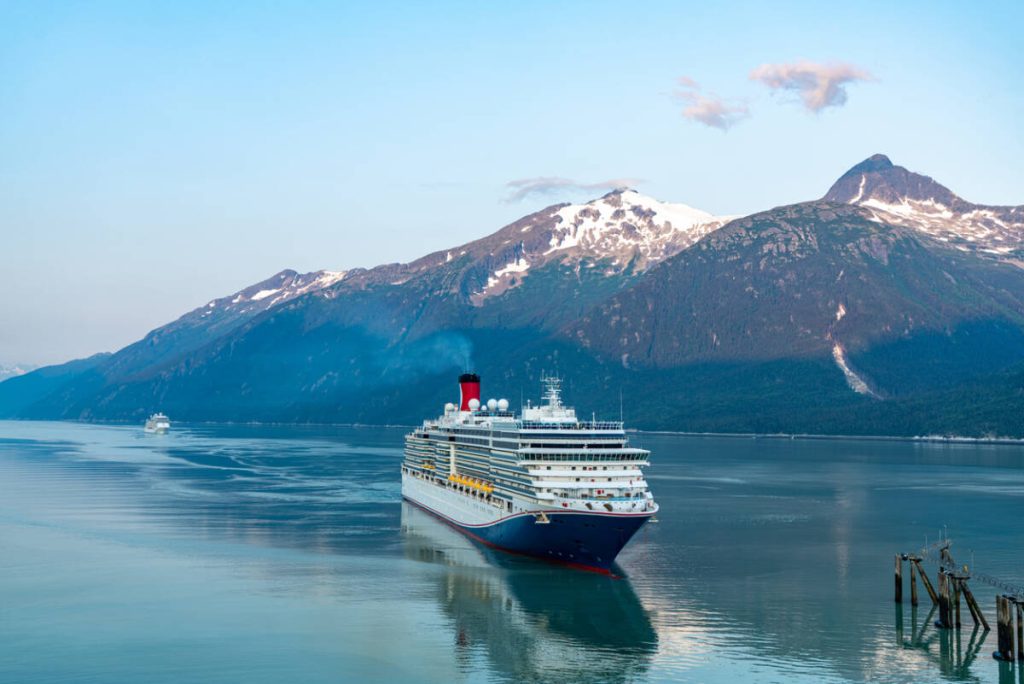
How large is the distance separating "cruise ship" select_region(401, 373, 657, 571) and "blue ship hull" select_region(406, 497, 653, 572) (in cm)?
9

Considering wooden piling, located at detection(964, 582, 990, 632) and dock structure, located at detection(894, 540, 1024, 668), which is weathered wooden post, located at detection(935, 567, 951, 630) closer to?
dock structure, located at detection(894, 540, 1024, 668)

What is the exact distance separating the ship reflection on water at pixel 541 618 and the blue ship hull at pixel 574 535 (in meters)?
1.25

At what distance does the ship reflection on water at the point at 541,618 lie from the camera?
245 ft

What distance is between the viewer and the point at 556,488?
103m

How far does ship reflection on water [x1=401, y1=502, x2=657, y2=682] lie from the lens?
74.8 m

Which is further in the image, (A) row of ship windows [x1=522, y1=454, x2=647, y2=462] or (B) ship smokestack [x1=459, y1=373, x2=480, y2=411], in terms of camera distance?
(B) ship smokestack [x1=459, y1=373, x2=480, y2=411]

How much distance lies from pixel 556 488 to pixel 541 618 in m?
18.3

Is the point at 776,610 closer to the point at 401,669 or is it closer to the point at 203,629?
the point at 401,669

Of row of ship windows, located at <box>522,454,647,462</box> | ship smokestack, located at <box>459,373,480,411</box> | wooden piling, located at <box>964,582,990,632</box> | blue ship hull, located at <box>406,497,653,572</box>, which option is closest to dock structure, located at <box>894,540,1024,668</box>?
wooden piling, located at <box>964,582,990,632</box>

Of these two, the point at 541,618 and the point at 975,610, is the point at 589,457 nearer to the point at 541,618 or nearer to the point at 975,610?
the point at 541,618

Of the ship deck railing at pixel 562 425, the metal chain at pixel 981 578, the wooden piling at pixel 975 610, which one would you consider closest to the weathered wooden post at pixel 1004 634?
the metal chain at pixel 981 578

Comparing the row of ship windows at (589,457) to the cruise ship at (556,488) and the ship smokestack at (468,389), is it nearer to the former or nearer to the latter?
the cruise ship at (556,488)

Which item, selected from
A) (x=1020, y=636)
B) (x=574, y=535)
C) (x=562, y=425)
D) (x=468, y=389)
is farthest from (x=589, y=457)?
(x=468, y=389)

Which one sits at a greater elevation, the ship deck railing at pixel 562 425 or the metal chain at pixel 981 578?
the ship deck railing at pixel 562 425
